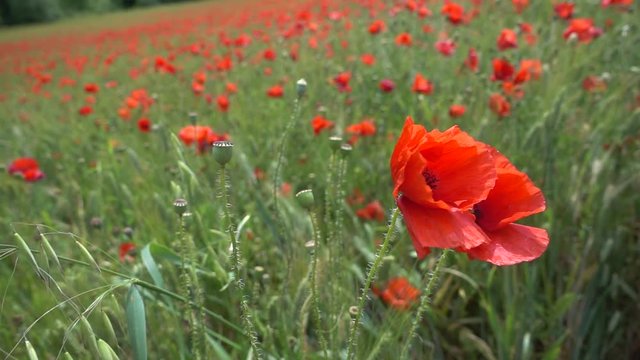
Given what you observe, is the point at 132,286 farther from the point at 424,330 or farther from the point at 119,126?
the point at 119,126

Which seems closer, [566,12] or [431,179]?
[431,179]

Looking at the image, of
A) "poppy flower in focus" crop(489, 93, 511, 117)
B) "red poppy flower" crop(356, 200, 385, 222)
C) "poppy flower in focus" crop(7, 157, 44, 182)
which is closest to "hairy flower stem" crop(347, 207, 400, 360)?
"red poppy flower" crop(356, 200, 385, 222)

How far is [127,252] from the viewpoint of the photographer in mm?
1521

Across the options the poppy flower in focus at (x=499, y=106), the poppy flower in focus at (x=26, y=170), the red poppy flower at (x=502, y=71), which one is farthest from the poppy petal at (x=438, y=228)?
the poppy flower in focus at (x=26, y=170)

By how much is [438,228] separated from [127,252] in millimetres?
1129

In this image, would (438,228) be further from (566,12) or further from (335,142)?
(566,12)

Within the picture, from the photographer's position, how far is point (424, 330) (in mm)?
1286

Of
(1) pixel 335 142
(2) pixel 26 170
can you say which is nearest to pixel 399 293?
(1) pixel 335 142

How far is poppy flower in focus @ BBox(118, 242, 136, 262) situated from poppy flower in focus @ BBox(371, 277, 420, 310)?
26.7 inches

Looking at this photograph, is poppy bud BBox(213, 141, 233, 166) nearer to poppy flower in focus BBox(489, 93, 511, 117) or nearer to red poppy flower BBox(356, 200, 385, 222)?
red poppy flower BBox(356, 200, 385, 222)

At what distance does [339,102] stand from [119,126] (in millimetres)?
1707

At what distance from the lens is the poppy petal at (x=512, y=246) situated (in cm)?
66

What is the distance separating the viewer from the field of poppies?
72cm

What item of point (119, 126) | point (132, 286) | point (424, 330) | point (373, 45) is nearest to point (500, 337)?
point (424, 330)
